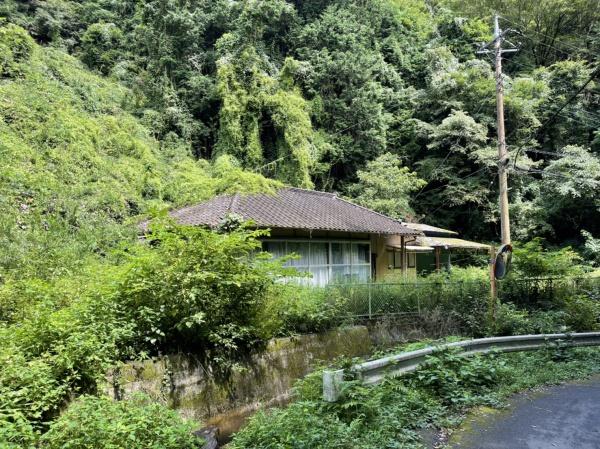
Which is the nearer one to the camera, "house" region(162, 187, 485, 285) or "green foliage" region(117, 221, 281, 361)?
"green foliage" region(117, 221, 281, 361)

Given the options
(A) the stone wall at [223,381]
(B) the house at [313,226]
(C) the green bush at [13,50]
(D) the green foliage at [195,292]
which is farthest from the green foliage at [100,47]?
(A) the stone wall at [223,381]

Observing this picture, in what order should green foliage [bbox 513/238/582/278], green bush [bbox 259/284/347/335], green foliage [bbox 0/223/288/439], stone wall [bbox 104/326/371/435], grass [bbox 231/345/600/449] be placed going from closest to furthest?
grass [bbox 231/345/600/449], green foliage [bbox 0/223/288/439], stone wall [bbox 104/326/371/435], green bush [bbox 259/284/347/335], green foliage [bbox 513/238/582/278]

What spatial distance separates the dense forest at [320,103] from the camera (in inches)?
800

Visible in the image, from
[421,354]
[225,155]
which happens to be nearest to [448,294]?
[421,354]

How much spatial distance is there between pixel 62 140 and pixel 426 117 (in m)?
25.1

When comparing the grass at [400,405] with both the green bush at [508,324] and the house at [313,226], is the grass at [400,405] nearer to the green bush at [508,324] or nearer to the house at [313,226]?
the green bush at [508,324]

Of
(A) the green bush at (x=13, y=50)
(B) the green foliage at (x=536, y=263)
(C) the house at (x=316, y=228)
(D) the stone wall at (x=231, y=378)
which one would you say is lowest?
(D) the stone wall at (x=231, y=378)

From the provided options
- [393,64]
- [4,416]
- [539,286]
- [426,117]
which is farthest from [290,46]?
[4,416]

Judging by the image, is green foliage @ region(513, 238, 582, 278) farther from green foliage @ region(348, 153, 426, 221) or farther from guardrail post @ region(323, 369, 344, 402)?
green foliage @ region(348, 153, 426, 221)

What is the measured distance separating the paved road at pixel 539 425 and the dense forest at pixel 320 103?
12.7m

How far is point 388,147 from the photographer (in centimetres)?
3155

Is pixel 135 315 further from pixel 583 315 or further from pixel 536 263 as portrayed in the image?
pixel 536 263

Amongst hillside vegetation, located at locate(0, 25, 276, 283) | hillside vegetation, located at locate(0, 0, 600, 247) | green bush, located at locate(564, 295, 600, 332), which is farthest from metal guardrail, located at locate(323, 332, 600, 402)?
hillside vegetation, located at locate(0, 0, 600, 247)

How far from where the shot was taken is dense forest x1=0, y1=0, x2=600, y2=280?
20312 mm
